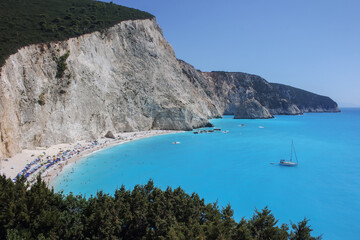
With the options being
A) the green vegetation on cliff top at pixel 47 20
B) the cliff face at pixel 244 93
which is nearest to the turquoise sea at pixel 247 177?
the green vegetation on cliff top at pixel 47 20

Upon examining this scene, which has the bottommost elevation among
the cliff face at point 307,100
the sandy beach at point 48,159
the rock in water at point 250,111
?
the sandy beach at point 48,159

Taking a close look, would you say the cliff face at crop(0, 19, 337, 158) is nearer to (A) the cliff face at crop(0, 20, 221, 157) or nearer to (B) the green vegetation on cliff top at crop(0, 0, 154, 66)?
(A) the cliff face at crop(0, 20, 221, 157)

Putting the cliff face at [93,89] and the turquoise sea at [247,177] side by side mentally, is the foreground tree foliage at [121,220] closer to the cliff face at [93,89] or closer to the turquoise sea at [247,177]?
the turquoise sea at [247,177]

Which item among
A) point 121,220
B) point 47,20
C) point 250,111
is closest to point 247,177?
point 121,220

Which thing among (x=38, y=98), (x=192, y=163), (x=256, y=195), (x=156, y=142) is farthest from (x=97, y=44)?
(x=256, y=195)

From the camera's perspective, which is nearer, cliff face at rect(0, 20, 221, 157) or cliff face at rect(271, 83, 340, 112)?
cliff face at rect(0, 20, 221, 157)

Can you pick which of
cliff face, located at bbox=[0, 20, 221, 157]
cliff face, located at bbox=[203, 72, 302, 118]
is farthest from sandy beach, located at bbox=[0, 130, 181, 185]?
cliff face, located at bbox=[203, 72, 302, 118]

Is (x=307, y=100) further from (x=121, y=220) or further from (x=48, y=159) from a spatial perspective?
(x=121, y=220)
